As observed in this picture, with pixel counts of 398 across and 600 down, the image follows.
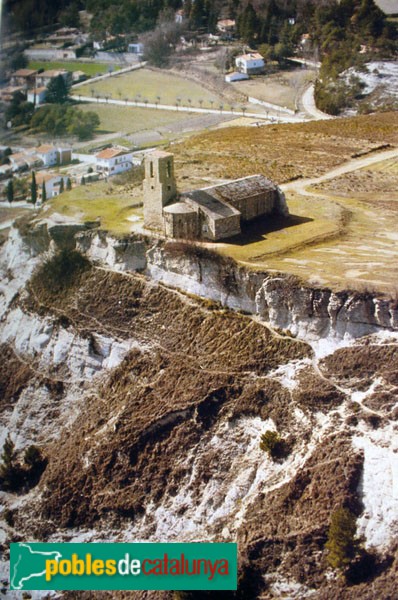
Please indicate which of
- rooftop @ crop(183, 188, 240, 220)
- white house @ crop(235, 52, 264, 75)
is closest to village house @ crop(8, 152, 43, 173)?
white house @ crop(235, 52, 264, 75)

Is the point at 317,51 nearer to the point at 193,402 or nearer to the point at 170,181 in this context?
the point at 170,181

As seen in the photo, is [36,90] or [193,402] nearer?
[193,402]

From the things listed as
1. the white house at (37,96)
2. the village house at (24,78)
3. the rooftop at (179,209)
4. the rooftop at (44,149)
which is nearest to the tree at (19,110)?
the white house at (37,96)

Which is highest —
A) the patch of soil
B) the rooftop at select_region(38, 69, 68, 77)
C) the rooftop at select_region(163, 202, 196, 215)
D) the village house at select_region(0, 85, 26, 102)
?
the rooftop at select_region(38, 69, 68, 77)

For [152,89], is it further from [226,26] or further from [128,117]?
[226,26]

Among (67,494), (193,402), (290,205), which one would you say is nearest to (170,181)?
(290,205)

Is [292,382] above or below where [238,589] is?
above

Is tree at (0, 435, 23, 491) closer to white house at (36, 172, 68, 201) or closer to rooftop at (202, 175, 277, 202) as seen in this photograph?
rooftop at (202, 175, 277, 202)
